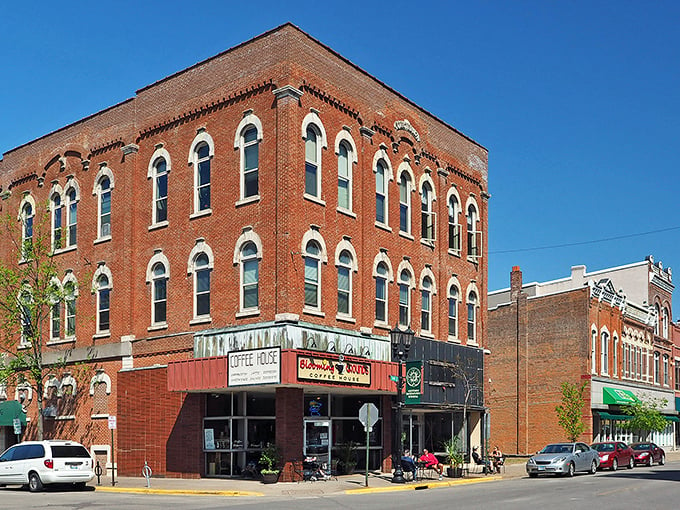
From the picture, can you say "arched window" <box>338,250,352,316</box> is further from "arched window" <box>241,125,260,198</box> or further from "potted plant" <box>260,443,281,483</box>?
"potted plant" <box>260,443,281,483</box>

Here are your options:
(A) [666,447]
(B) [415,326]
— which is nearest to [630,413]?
(A) [666,447]

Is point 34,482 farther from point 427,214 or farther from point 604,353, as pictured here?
point 604,353

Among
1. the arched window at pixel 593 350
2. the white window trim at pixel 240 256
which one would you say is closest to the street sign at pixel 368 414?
the white window trim at pixel 240 256

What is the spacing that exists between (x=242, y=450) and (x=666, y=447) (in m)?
47.9

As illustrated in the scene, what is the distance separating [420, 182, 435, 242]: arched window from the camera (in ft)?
128

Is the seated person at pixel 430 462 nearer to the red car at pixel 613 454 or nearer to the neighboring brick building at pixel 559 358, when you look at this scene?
the red car at pixel 613 454

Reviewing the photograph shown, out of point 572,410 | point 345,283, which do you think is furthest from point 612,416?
point 345,283

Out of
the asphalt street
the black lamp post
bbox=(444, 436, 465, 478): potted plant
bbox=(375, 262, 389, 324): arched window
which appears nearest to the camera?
the asphalt street

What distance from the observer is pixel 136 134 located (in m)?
36.5

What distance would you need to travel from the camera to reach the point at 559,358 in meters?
55.1

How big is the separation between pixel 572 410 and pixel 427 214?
64.0 ft

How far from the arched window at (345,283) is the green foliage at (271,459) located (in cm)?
611

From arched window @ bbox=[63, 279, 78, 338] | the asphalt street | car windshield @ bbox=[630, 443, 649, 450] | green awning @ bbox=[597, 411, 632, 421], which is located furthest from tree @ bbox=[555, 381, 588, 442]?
arched window @ bbox=[63, 279, 78, 338]

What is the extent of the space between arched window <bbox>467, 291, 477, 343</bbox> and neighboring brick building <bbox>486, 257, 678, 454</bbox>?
38.9 feet
